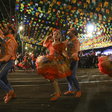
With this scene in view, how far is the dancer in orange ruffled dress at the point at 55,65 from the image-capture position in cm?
426

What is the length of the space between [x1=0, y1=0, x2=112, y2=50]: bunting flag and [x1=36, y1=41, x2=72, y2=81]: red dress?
76cm

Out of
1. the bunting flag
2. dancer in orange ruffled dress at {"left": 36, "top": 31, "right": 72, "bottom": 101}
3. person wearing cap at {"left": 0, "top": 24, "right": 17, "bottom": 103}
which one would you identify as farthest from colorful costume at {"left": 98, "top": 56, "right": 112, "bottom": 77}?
person wearing cap at {"left": 0, "top": 24, "right": 17, "bottom": 103}

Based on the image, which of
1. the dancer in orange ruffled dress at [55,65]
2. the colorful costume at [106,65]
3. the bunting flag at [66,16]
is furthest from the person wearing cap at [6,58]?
the colorful costume at [106,65]

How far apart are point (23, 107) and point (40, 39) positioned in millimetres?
35953

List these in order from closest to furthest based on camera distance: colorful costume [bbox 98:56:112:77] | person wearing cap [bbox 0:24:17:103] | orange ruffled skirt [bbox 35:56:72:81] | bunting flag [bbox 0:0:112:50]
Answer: person wearing cap [bbox 0:24:17:103] → orange ruffled skirt [bbox 35:56:72:81] → colorful costume [bbox 98:56:112:77] → bunting flag [bbox 0:0:112:50]

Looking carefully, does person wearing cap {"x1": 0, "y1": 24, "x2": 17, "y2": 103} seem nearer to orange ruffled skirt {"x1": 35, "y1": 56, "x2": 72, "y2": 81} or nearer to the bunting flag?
orange ruffled skirt {"x1": 35, "y1": 56, "x2": 72, "y2": 81}

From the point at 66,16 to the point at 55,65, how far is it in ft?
44.0

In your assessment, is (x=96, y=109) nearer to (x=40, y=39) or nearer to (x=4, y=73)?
(x=4, y=73)

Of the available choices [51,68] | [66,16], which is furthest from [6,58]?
[66,16]

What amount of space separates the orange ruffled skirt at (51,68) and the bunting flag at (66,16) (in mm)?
1027

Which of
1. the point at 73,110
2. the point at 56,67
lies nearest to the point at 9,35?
the point at 56,67

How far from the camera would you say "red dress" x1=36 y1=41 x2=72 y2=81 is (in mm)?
4254

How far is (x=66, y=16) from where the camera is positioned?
16938mm

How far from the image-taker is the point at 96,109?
352 centimetres
